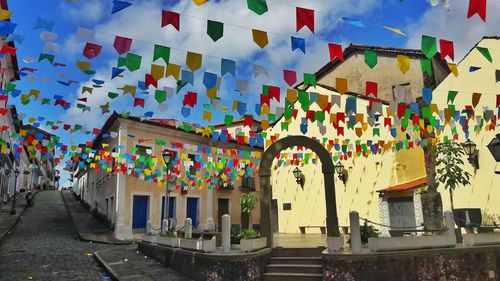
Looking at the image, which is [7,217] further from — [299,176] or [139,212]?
[299,176]

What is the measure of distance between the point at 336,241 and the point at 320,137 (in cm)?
1124

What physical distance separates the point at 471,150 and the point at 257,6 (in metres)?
11.3

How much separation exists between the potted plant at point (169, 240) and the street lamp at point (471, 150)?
10736mm

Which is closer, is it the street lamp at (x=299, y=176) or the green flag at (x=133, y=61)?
the green flag at (x=133, y=61)

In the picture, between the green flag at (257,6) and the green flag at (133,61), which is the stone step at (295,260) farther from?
the green flag at (257,6)

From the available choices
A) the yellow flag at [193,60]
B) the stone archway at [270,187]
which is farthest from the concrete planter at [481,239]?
the yellow flag at [193,60]

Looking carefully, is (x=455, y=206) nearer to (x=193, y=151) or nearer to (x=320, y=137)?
(x=320, y=137)

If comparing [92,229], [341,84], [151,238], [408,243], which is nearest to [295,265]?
[408,243]

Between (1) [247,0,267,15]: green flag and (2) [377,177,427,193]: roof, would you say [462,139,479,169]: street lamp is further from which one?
(1) [247,0,267,15]: green flag

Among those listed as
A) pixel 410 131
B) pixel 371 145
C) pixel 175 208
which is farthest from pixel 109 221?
pixel 410 131

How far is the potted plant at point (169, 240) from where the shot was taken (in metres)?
12.3

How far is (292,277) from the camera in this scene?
388 inches

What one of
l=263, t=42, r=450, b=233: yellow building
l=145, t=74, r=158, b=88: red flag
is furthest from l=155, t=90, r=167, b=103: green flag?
l=263, t=42, r=450, b=233: yellow building

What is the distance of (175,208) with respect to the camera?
79.6 ft
